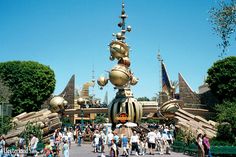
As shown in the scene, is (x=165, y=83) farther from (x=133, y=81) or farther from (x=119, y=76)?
(x=119, y=76)

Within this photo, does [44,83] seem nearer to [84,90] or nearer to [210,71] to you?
[84,90]

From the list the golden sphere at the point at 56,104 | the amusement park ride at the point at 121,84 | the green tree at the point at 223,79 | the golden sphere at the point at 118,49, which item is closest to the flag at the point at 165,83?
the green tree at the point at 223,79

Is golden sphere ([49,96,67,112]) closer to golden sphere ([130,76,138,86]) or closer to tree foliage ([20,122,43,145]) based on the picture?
golden sphere ([130,76,138,86])

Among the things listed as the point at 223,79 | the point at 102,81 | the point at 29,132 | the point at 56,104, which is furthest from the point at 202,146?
the point at 56,104

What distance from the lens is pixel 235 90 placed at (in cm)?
4131

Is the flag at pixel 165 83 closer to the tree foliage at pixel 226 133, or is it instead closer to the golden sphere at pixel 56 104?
the golden sphere at pixel 56 104

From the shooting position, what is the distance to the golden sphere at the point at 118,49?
30.8 meters

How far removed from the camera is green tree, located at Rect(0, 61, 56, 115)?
148 ft

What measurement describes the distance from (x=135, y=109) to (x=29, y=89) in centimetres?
2063

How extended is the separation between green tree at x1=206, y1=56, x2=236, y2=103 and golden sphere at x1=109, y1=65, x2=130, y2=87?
678 inches

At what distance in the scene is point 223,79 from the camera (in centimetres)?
4247

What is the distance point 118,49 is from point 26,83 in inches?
799

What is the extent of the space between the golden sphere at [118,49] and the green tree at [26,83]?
19160mm

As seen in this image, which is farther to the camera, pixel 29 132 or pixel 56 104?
pixel 56 104
